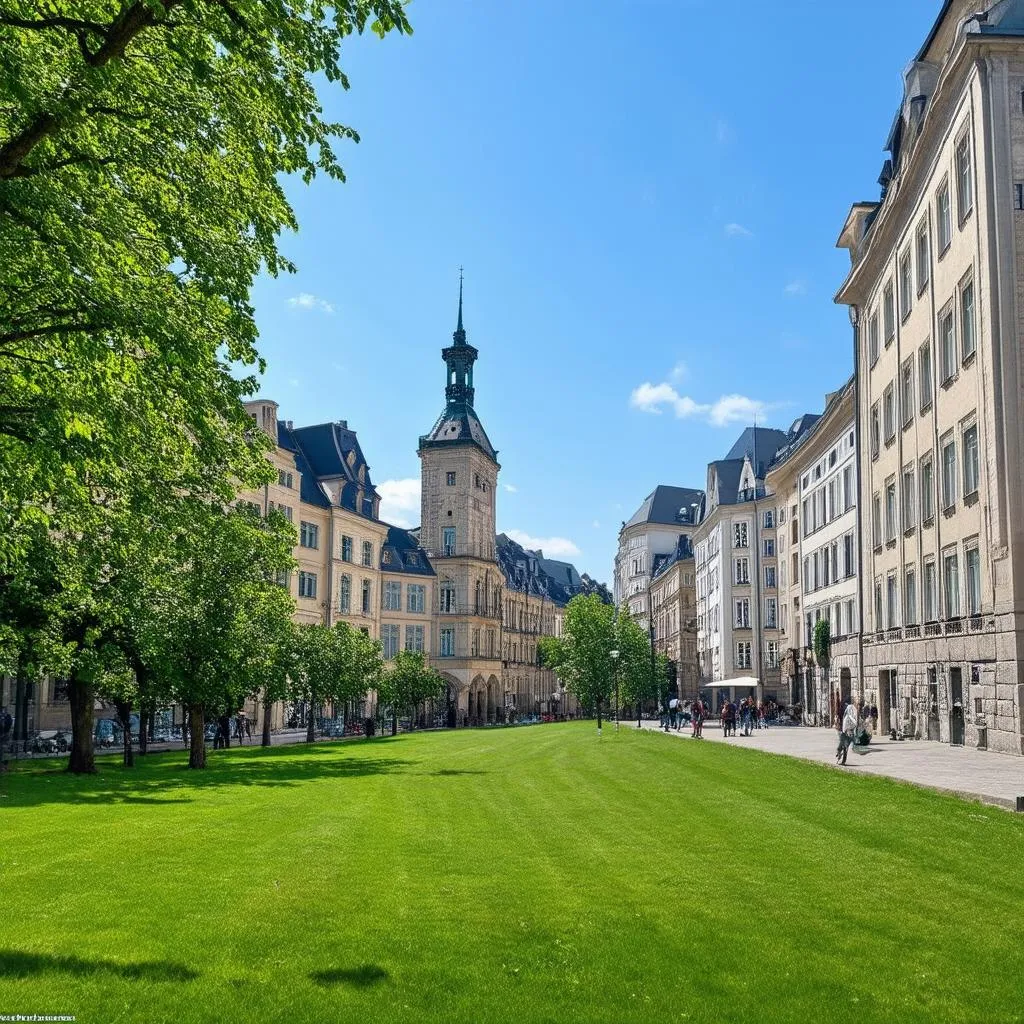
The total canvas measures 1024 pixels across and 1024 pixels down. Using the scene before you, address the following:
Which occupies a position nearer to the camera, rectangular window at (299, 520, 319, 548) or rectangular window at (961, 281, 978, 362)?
rectangular window at (961, 281, 978, 362)

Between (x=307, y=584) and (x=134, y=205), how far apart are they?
6254 cm

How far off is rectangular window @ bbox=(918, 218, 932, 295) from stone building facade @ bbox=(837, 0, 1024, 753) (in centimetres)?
11

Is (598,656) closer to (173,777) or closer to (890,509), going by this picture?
(890,509)

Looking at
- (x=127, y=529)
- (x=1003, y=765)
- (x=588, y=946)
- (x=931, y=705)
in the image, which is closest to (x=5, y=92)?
(x=588, y=946)

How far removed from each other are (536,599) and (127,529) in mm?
132984

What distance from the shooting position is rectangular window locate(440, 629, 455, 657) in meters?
107

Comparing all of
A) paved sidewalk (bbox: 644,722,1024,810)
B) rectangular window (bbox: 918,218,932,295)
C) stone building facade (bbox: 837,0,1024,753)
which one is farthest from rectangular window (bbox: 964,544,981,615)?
rectangular window (bbox: 918,218,932,295)

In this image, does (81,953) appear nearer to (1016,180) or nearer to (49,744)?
(1016,180)

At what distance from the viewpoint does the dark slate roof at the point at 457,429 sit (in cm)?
11044

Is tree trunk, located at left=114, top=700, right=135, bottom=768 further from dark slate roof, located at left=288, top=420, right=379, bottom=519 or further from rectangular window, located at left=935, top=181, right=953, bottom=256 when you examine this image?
dark slate roof, located at left=288, top=420, right=379, bottom=519

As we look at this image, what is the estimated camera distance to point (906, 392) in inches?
1585

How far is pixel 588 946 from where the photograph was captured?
29.1 ft

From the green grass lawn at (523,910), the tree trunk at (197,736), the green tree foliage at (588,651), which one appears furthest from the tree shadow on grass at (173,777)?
the green tree foliage at (588,651)

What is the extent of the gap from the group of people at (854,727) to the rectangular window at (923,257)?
1479 cm
